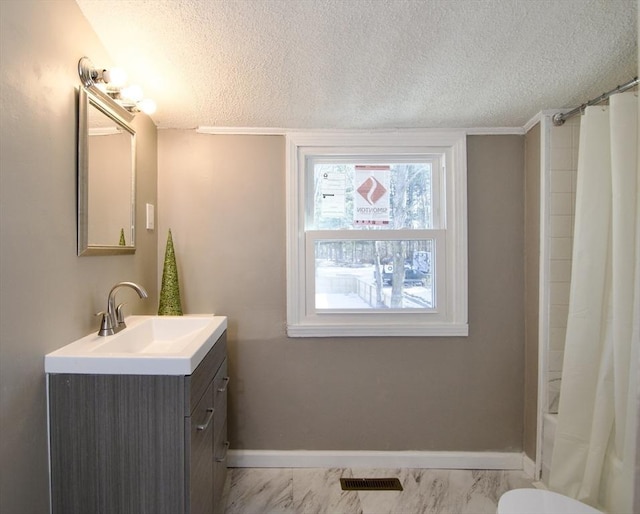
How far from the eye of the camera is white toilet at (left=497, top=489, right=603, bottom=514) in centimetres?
112

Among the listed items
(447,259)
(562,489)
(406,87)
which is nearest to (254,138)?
(406,87)

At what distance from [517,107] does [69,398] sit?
232 cm

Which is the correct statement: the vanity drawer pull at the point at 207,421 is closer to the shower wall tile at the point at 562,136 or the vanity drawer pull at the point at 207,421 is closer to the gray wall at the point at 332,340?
the gray wall at the point at 332,340

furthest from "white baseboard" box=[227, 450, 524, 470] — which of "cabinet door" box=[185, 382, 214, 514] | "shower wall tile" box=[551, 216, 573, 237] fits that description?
"shower wall tile" box=[551, 216, 573, 237]

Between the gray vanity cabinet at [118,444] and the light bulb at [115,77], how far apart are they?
1.08 meters

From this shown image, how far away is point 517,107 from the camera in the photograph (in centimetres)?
172

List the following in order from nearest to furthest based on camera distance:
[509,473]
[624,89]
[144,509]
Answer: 1. [144,509]
2. [624,89]
3. [509,473]

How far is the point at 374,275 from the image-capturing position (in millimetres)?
2014

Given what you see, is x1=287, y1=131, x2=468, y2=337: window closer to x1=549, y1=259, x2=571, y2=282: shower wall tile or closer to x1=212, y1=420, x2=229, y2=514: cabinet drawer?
x1=549, y1=259, x2=571, y2=282: shower wall tile

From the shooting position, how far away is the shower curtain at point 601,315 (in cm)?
130

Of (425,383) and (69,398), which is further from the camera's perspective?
(425,383)

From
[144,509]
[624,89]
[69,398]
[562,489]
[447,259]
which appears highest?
[624,89]

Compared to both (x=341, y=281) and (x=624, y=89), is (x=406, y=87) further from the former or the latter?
(x=341, y=281)

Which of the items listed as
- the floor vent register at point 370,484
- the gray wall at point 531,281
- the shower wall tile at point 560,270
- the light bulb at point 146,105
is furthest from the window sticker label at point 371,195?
the floor vent register at point 370,484
